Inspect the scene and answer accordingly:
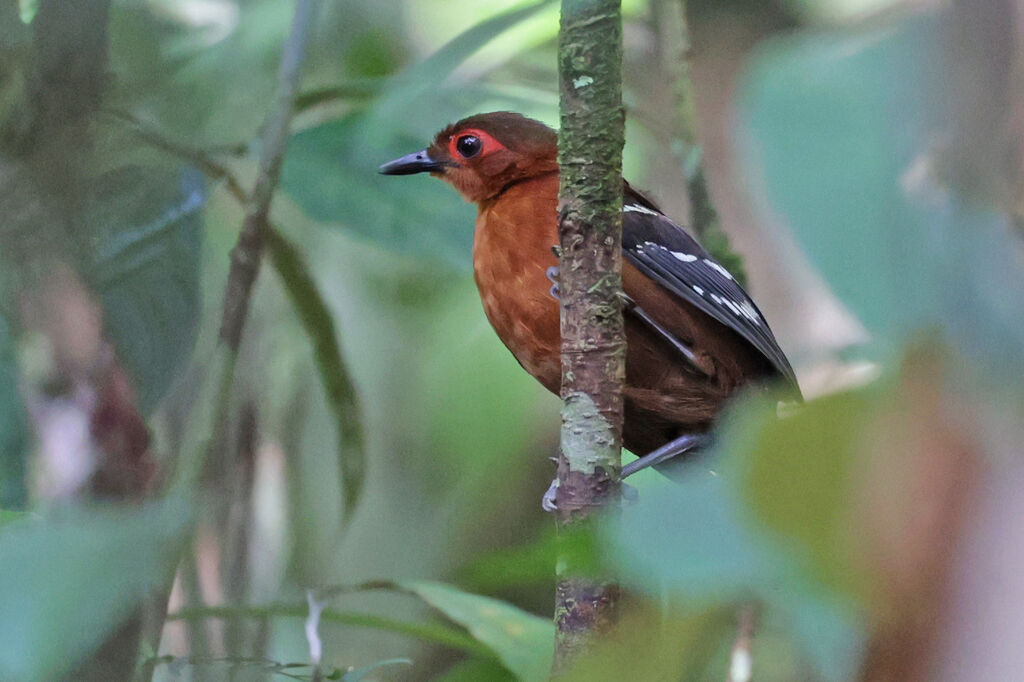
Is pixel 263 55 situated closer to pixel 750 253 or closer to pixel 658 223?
pixel 658 223

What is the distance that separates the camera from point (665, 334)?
2463 millimetres

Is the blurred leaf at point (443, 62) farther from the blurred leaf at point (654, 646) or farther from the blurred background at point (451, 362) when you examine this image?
the blurred leaf at point (654, 646)

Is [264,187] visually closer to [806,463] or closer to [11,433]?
[11,433]

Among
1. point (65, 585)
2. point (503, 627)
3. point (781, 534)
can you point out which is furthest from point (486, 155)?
point (781, 534)

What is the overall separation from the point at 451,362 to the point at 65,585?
3348mm

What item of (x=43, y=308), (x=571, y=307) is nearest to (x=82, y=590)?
(x=571, y=307)

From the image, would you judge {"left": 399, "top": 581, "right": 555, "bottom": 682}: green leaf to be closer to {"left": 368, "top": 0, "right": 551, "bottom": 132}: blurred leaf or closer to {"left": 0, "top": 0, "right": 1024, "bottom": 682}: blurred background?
{"left": 0, "top": 0, "right": 1024, "bottom": 682}: blurred background

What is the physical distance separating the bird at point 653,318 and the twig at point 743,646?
1.04 meters

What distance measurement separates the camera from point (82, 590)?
0.73 metres

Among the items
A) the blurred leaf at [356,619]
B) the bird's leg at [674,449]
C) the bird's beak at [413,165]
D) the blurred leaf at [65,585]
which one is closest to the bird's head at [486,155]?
the bird's beak at [413,165]

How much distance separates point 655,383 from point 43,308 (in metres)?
1.38

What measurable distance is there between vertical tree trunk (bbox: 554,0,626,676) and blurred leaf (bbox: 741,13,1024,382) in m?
0.82

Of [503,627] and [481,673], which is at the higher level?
[503,627]

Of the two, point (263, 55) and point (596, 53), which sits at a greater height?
point (263, 55)
